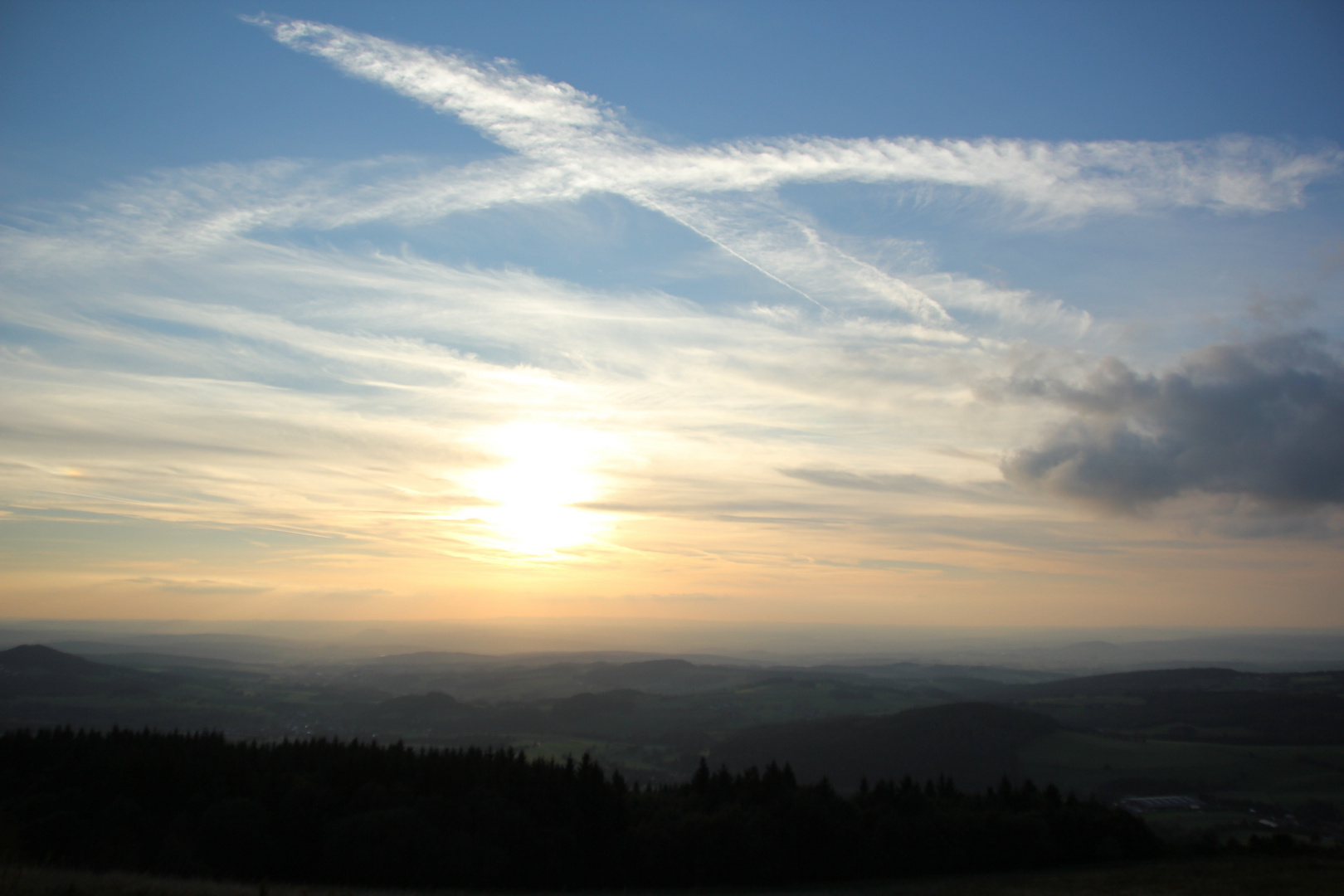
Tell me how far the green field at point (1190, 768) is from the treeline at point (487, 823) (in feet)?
283

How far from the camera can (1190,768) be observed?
444 ft

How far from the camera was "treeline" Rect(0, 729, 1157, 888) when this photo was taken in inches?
1871

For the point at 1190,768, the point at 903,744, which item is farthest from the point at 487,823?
the point at 1190,768

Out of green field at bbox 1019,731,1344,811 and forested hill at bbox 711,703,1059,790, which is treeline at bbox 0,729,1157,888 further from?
forested hill at bbox 711,703,1059,790

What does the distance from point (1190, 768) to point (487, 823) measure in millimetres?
146084

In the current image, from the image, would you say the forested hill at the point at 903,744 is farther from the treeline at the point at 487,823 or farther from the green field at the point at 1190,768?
the treeline at the point at 487,823

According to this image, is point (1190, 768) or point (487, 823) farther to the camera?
point (1190, 768)

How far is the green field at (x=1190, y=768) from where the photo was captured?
120m

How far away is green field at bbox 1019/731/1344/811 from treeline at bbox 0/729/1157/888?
86185 mm

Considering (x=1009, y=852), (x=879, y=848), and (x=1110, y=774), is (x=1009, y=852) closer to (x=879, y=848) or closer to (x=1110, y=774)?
(x=879, y=848)

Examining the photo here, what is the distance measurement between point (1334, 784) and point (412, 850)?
504 feet

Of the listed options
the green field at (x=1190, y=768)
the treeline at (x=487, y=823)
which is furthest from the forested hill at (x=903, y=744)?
the treeline at (x=487, y=823)

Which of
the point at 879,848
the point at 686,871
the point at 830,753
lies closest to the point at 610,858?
the point at 686,871

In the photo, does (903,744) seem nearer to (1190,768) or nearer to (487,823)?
(1190,768)
